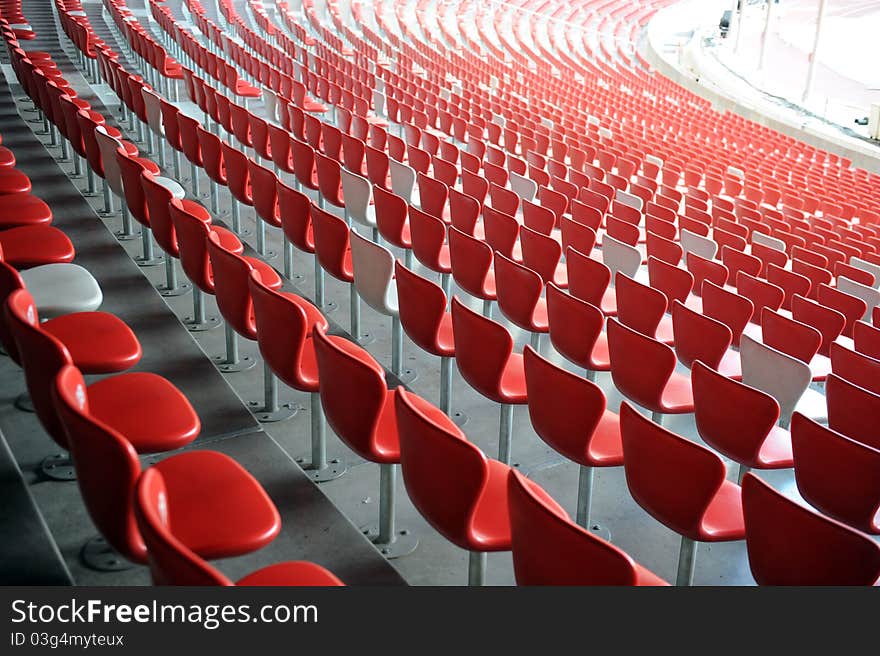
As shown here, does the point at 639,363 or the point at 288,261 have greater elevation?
the point at 639,363

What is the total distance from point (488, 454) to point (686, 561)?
83cm

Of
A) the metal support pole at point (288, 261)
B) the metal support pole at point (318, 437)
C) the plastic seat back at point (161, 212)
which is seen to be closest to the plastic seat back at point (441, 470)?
the metal support pole at point (318, 437)

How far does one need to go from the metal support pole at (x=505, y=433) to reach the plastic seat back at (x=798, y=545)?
3.16 ft

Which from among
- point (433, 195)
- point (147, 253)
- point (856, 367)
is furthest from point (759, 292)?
point (147, 253)

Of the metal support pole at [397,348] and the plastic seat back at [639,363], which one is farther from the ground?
the plastic seat back at [639,363]

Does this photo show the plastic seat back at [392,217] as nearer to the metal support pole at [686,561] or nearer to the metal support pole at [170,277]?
the metal support pole at [170,277]

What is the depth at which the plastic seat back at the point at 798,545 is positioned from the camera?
1.54m

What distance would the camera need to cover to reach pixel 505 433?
2658mm

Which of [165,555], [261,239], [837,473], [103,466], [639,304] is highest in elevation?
[165,555]

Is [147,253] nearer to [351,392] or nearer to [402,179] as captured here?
[402,179]

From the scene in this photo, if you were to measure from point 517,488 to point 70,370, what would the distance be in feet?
2.80

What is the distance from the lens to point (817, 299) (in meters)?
4.15

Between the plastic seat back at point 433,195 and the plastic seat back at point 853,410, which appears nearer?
the plastic seat back at point 853,410

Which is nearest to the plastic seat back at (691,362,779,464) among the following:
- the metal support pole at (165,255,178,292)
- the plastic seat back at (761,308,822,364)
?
the plastic seat back at (761,308,822,364)
